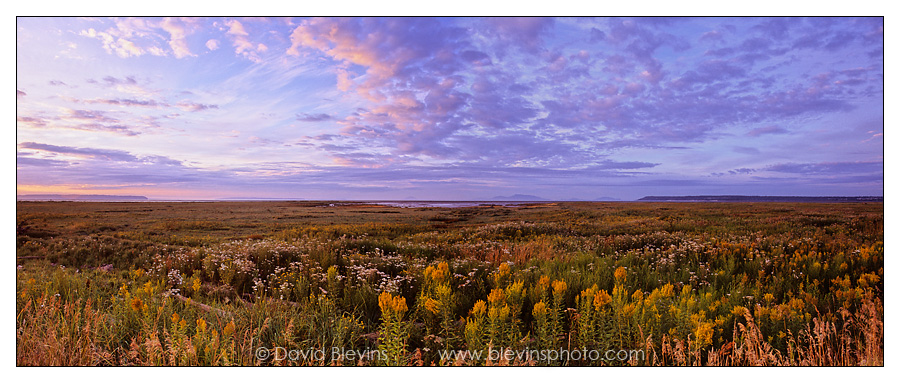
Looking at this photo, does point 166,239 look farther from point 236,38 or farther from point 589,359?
point 589,359

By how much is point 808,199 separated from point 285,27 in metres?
8.44

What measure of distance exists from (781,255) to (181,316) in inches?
300

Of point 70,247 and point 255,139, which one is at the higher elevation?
point 255,139

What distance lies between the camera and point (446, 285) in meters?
3.57

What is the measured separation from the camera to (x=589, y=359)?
11.1 feet

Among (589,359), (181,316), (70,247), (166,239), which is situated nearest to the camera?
(589,359)

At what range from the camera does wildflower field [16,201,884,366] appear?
327cm

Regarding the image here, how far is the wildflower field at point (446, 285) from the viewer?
3.27 m

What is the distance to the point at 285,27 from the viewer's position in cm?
546
